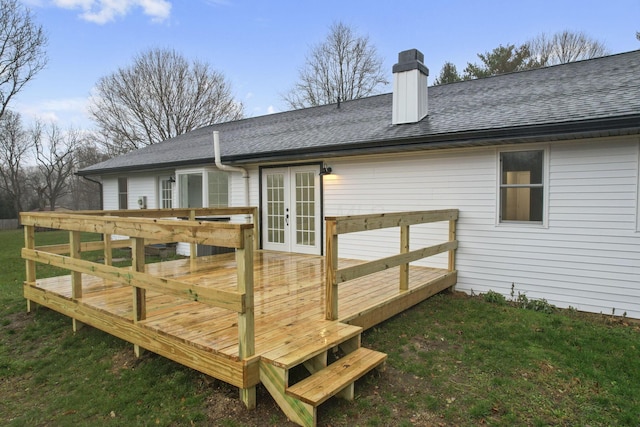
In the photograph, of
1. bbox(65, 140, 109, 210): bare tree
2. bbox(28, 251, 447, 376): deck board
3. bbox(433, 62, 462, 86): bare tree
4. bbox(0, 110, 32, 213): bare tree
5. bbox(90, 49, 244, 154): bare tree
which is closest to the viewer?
bbox(28, 251, 447, 376): deck board

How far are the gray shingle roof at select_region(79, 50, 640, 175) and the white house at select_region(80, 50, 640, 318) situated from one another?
2cm

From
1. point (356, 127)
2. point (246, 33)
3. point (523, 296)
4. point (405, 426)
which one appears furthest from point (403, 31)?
point (405, 426)

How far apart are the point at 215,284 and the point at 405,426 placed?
300 centimetres

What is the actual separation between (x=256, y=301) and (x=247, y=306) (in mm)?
1540

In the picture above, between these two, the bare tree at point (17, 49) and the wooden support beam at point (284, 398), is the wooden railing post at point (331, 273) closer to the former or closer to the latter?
the wooden support beam at point (284, 398)

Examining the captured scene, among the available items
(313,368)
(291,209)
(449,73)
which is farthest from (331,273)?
(449,73)

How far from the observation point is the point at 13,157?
21.4 m

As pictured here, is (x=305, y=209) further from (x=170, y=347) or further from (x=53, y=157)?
(x=53, y=157)

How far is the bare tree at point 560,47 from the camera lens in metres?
19.0

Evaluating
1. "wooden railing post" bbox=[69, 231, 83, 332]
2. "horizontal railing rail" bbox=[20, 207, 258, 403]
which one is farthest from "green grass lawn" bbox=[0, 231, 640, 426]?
"horizontal railing rail" bbox=[20, 207, 258, 403]

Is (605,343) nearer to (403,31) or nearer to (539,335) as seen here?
(539,335)

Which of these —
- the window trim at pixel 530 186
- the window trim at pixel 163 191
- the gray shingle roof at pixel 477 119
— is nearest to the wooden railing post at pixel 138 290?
the gray shingle roof at pixel 477 119

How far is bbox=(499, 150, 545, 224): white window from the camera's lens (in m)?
5.25

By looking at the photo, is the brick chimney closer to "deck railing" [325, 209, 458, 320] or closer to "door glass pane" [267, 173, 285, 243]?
"deck railing" [325, 209, 458, 320]
